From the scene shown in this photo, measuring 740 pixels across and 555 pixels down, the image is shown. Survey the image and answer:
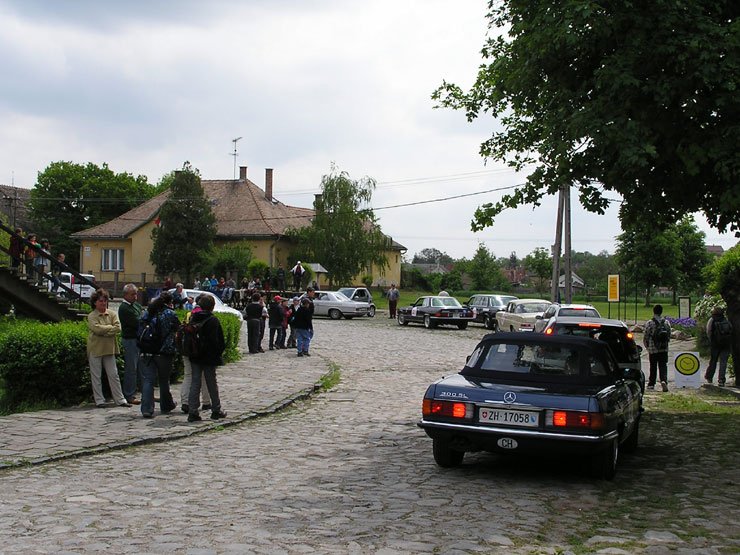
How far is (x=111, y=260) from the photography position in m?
71.1

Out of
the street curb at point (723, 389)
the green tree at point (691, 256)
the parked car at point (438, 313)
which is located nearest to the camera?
the street curb at point (723, 389)

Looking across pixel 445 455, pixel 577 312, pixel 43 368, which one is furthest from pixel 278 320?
pixel 445 455

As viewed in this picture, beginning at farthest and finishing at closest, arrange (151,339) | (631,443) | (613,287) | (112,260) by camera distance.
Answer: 1. (112,260)
2. (613,287)
3. (151,339)
4. (631,443)

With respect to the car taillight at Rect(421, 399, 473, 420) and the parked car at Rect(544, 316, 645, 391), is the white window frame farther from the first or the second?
the car taillight at Rect(421, 399, 473, 420)

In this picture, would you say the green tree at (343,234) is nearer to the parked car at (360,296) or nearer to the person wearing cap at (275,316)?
the parked car at (360,296)

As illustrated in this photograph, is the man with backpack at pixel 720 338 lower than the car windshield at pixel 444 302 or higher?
lower

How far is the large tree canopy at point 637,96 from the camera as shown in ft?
32.5

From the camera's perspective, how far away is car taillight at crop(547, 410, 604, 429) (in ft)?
27.0

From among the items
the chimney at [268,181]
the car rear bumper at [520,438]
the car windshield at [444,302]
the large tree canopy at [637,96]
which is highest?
the chimney at [268,181]

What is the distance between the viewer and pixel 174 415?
1271cm

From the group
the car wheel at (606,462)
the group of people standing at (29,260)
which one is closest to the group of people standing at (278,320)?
the group of people standing at (29,260)

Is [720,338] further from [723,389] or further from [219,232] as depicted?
[219,232]

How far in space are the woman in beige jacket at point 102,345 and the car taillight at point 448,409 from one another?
20.0 feet

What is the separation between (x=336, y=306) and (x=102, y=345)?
3211cm
